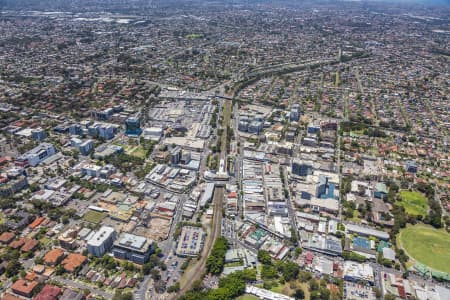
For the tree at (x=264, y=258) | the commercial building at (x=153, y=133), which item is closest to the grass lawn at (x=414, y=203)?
the tree at (x=264, y=258)

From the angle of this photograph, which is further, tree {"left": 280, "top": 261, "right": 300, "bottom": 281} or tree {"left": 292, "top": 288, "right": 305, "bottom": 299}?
tree {"left": 280, "top": 261, "right": 300, "bottom": 281}

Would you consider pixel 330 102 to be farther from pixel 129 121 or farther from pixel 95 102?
pixel 95 102

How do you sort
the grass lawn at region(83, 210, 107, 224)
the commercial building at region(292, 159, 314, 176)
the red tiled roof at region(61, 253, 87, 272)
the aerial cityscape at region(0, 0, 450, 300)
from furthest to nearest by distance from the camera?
the commercial building at region(292, 159, 314, 176)
the grass lawn at region(83, 210, 107, 224)
the aerial cityscape at region(0, 0, 450, 300)
the red tiled roof at region(61, 253, 87, 272)

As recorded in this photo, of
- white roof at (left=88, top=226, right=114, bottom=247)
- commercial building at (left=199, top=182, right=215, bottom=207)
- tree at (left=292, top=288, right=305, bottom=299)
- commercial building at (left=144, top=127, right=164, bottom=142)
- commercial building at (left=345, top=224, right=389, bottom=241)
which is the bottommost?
tree at (left=292, top=288, right=305, bottom=299)

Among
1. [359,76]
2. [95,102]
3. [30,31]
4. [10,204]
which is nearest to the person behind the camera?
[10,204]

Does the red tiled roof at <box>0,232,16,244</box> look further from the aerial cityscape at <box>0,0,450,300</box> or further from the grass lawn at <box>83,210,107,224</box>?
the grass lawn at <box>83,210,107,224</box>

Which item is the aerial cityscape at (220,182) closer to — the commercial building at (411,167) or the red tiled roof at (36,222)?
the red tiled roof at (36,222)

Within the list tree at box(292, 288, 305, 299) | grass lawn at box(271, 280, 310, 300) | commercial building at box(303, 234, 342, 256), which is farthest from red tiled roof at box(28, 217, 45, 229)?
commercial building at box(303, 234, 342, 256)

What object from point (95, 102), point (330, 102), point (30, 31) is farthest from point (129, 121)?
point (30, 31)
